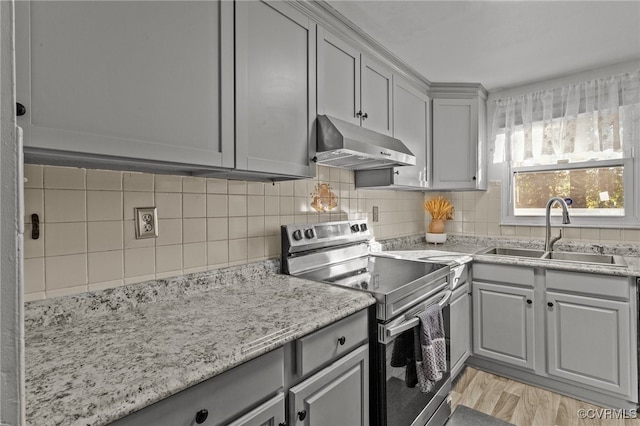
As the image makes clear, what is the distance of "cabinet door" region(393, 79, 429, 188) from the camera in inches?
87.0

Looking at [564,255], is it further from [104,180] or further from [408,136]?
[104,180]

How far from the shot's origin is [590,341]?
1.92m

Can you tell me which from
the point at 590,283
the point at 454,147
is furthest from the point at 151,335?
the point at 454,147

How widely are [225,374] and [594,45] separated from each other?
110 inches

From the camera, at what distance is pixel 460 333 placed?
84.1 inches

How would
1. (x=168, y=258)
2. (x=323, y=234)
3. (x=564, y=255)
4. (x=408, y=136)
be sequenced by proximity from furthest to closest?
(x=564, y=255) → (x=408, y=136) → (x=323, y=234) → (x=168, y=258)

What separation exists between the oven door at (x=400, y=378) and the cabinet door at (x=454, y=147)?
1364 mm

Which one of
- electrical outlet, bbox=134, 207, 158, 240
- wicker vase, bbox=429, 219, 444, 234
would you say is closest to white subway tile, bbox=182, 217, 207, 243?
electrical outlet, bbox=134, 207, 158, 240

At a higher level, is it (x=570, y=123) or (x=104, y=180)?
(x=570, y=123)

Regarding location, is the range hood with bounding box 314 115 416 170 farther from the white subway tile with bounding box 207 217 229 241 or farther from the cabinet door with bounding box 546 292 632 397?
the cabinet door with bounding box 546 292 632 397

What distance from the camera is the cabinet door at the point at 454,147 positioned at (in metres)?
2.67

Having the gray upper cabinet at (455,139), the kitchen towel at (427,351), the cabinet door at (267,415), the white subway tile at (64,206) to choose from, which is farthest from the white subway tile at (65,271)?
the gray upper cabinet at (455,139)

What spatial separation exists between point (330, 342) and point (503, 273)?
5.41 feet

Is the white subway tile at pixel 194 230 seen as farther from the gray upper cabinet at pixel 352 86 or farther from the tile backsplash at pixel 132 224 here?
the gray upper cabinet at pixel 352 86
